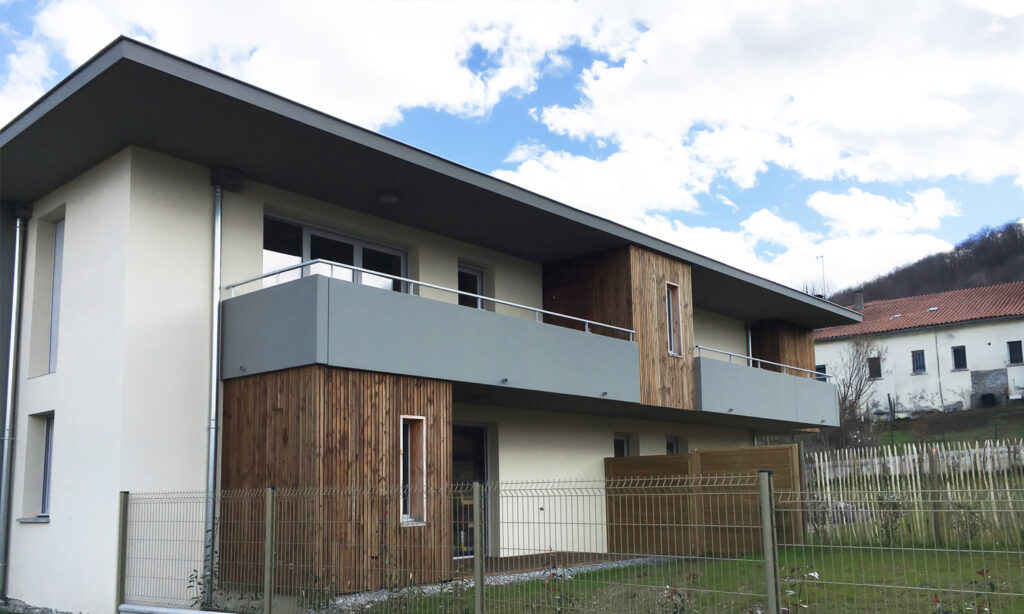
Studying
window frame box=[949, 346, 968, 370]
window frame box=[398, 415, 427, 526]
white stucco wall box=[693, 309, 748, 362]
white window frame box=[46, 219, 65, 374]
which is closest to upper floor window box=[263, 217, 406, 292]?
window frame box=[398, 415, 427, 526]

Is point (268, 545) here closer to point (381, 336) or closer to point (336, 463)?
point (336, 463)

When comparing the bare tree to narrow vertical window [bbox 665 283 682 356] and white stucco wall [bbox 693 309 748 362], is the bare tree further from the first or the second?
narrow vertical window [bbox 665 283 682 356]

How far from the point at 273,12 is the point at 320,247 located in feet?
13.0

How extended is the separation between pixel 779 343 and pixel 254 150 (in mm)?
16956

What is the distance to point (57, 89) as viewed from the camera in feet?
34.4

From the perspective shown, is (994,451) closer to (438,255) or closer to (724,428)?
(724,428)

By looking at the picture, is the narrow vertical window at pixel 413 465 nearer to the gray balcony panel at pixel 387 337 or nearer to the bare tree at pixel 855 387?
the gray balcony panel at pixel 387 337

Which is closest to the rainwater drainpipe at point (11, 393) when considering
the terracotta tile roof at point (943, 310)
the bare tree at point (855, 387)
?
the bare tree at point (855, 387)

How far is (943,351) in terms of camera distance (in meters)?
43.2

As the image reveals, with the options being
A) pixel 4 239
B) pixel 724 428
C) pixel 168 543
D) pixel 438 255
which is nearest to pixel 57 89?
pixel 4 239

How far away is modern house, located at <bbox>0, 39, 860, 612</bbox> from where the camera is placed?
11.0 metres

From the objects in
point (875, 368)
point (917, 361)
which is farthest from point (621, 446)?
point (875, 368)

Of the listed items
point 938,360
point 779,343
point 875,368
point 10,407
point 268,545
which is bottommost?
point 268,545

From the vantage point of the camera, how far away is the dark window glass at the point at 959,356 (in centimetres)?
4272
